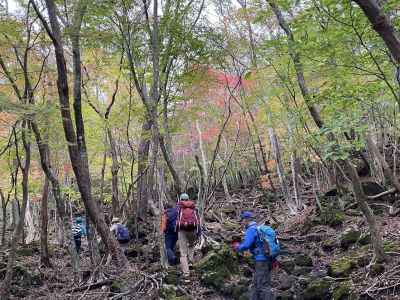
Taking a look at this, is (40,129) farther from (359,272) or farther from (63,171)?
(63,171)

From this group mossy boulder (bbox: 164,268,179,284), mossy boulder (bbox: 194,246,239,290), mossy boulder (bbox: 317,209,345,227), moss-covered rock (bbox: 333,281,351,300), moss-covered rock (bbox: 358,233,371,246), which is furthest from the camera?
mossy boulder (bbox: 317,209,345,227)

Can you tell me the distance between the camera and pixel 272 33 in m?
15.2

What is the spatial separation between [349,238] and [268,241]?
365cm

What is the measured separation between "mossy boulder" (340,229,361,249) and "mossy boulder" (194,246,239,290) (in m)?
2.73

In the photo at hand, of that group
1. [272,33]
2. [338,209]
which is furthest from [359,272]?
[272,33]

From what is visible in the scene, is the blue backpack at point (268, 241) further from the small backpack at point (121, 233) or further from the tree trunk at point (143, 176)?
the tree trunk at point (143, 176)

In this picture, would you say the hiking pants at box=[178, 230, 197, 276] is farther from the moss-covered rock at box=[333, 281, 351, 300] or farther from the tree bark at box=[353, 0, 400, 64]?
the tree bark at box=[353, 0, 400, 64]

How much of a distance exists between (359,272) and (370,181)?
6.23m

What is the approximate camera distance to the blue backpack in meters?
6.82

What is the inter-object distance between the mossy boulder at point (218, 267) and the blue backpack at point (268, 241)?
5.92 ft

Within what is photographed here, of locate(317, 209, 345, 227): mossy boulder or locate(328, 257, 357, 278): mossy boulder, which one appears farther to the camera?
locate(317, 209, 345, 227): mossy boulder

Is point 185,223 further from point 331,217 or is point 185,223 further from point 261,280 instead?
point 331,217

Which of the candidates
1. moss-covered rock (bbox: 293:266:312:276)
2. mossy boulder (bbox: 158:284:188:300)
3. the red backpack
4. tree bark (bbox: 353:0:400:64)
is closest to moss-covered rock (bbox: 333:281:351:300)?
moss-covered rock (bbox: 293:266:312:276)

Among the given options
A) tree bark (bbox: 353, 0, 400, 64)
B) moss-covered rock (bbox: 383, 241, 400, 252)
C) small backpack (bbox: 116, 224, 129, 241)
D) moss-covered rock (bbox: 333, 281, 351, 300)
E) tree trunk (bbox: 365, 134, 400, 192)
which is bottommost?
moss-covered rock (bbox: 333, 281, 351, 300)
